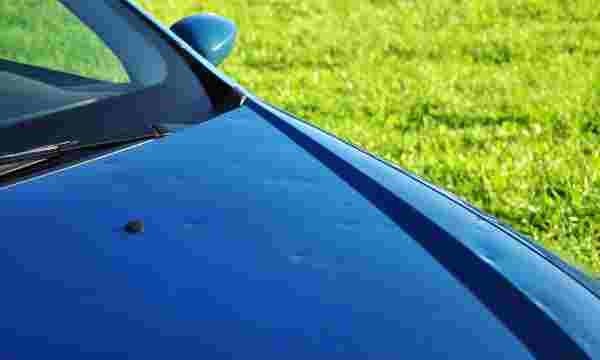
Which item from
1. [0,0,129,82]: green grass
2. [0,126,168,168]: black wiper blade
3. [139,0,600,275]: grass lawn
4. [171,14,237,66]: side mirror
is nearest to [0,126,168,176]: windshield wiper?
[0,126,168,168]: black wiper blade

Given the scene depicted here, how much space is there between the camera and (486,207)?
4.47 metres

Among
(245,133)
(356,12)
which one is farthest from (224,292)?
(356,12)

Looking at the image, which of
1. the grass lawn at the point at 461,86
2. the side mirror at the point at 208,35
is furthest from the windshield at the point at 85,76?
the grass lawn at the point at 461,86

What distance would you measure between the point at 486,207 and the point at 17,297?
2.90m

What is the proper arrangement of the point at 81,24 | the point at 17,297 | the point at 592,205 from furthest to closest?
the point at 592,205 → the point at 81,24 → the point at 17,297

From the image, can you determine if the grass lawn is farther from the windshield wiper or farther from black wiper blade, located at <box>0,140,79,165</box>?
black wiper blade, located at <box>0,140,79,165</box>

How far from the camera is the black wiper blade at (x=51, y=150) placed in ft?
7.58

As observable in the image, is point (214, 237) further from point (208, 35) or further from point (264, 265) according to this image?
point (208, 35)

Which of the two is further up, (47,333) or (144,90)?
(144,90)

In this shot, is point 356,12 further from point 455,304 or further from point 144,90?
point 455,304

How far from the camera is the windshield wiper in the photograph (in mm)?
2299

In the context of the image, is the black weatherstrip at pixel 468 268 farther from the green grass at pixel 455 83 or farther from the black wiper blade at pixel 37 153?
the green grass at pixel 455 83

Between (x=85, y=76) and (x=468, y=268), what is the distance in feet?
3.92

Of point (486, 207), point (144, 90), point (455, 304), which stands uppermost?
point (144, 90)
